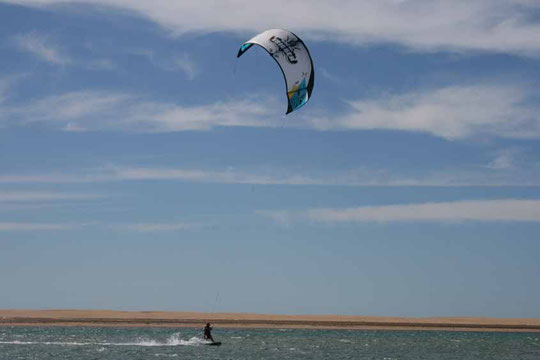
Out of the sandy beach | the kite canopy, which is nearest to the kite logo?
the kite canopy

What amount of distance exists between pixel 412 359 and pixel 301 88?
87.9 feet

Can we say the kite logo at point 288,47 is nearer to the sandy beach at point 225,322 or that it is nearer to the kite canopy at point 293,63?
the kite canopy at point 293,63

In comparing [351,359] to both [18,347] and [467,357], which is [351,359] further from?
[18,347]

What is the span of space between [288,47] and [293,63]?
0.57 m

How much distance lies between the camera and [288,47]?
92.1ft

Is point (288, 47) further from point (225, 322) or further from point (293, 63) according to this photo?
point (225, 322)

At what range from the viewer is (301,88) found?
27.8m

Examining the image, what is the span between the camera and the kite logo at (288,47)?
28.0 m

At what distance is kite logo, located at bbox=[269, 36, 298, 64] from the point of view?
2797 centimetres

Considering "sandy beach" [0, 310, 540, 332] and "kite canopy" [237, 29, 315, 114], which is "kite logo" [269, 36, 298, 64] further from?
"sandy beach" [0, 310, 540, 332]

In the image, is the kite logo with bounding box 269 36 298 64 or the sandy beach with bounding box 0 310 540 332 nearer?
the kite logo with bounding box 269 36 298 64

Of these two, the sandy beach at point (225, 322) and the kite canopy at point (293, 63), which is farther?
the sandy beach at point (225, 322)

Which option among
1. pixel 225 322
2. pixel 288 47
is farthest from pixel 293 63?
pixel 225 322

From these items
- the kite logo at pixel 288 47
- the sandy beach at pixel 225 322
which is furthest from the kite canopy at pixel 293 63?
the sandy beach at pixel 225 322
